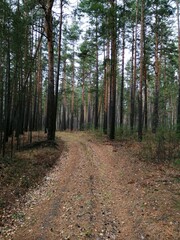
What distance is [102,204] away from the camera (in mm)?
6008

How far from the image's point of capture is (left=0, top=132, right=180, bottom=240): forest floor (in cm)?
480

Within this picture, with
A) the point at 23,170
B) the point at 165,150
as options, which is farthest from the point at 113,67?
the point at 23,170

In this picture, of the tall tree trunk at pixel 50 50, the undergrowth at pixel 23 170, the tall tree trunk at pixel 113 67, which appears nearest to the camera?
the undergrowth at pixel 23 170

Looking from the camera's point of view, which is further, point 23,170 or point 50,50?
point 50,50

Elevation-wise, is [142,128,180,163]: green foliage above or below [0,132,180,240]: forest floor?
above

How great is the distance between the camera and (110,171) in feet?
29.0

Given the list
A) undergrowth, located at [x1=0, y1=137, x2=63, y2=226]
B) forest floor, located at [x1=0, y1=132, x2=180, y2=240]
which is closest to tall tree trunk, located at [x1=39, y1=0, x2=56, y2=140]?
undergrowth, located at [x1=0, y1=137, x2=63, y2=226]

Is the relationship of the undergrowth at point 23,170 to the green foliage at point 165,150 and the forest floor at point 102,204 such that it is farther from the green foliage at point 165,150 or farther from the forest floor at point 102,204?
the green foliage at point 165,150

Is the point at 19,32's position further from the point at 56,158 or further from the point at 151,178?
the point at 151,178

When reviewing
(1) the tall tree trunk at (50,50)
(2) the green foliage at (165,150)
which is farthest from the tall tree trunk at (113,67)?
(2) the green foliage at (165,150)

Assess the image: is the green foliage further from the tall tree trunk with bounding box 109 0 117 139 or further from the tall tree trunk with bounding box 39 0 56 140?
the tall tree trunk with bounding box 39 0 56 140

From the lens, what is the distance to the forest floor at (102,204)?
480 cm

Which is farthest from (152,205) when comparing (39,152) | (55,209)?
(39,152)

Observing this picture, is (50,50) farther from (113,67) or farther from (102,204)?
(102,204)
